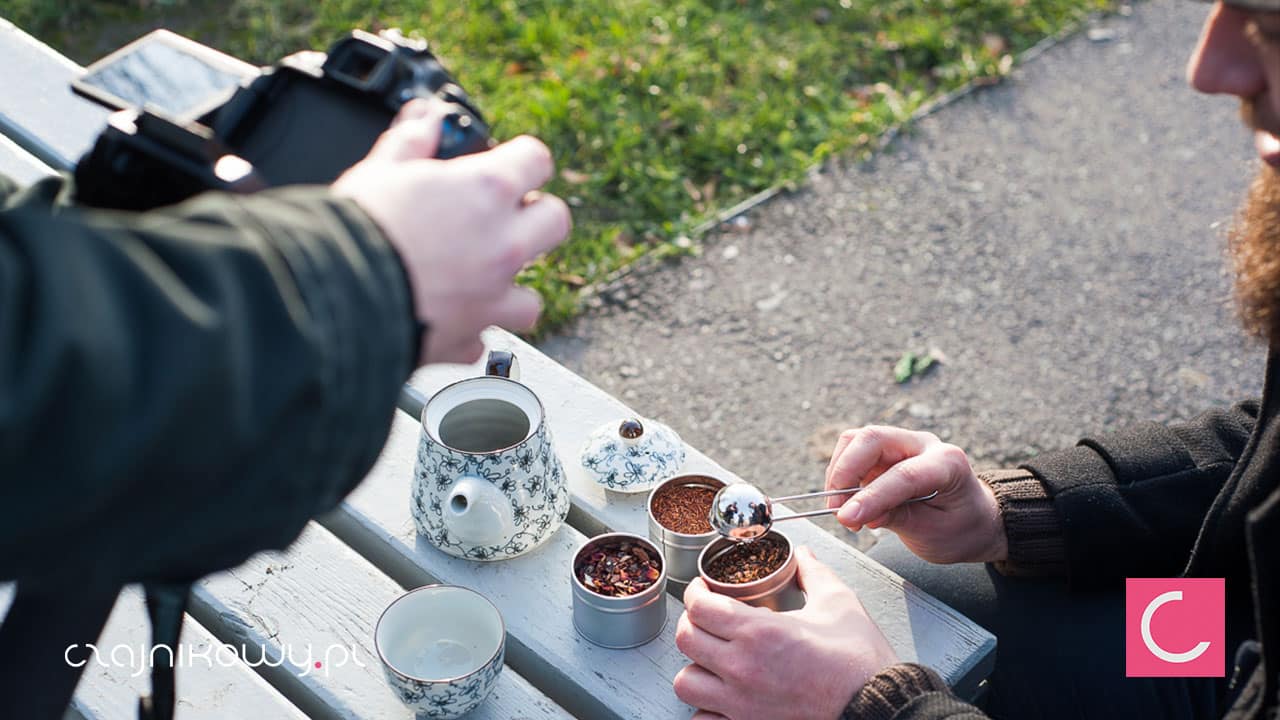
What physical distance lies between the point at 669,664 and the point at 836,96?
2.69m

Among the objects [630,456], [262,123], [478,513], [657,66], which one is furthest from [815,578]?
[657,66]

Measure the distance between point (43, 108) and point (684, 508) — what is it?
1342 mm

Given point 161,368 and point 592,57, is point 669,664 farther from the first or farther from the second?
point 592,57

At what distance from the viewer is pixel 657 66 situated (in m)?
3.55

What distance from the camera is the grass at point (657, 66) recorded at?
326 cm

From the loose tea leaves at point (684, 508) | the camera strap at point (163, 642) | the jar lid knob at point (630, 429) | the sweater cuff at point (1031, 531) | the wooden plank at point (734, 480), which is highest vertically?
the camera strap at point (163, 642)

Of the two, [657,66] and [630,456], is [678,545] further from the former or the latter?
[657,66]

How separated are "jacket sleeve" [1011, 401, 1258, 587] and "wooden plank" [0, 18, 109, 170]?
5.05 ft

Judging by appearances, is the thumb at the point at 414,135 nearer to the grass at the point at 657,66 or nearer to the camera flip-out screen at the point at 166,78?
the camera flip-out screen at the point at 166,78

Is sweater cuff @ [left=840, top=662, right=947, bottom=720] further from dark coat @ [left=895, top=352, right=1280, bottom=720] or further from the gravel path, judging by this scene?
the gravel path

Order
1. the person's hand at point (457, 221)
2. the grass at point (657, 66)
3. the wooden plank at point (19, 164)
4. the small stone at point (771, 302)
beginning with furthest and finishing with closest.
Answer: the grass at point (657, 66), the small stone at point (771, 302), the wooden plank at point (19, 164), the person's hand at point (457, 221)

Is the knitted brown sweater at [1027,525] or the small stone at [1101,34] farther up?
the knitted brown sweater at [1027,525]

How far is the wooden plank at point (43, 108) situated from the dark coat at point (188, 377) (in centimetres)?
120

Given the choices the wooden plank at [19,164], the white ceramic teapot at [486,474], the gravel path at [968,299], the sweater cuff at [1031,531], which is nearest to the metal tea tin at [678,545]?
the white ceramic teapot at [486,474]
